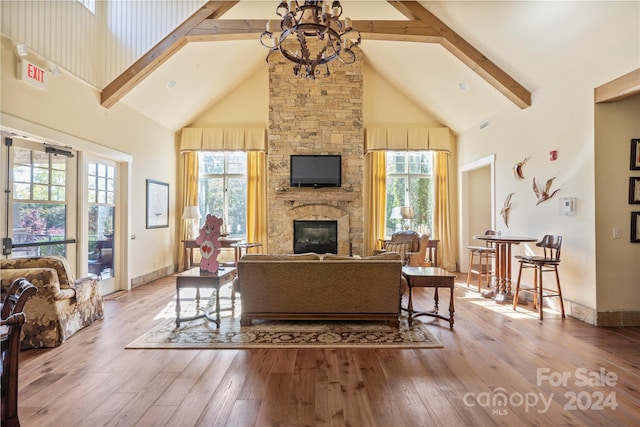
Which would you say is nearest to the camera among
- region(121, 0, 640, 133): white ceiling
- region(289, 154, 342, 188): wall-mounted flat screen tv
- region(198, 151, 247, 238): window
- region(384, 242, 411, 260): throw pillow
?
region(121, 0, 640, 133): white ceiling

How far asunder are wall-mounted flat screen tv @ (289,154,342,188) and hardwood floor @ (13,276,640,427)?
14.1 ft

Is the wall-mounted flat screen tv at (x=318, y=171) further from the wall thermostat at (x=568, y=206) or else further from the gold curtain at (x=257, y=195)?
the wall thermostat at (x=568, y=206)

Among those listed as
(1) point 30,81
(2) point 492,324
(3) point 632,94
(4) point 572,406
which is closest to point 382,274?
(2) point 492,324

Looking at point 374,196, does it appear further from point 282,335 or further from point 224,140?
point 282,335

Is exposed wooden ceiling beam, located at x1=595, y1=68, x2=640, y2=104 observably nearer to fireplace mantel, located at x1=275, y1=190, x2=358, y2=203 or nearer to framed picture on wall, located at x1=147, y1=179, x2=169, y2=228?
fireplace mantel, located at x1=275, y1=190, x2=358, y2=203

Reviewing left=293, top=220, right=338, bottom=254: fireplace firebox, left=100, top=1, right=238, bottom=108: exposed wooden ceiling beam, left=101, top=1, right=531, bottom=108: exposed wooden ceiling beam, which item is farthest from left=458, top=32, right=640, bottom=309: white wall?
left=100, top=1, right=238, bottom=108: exposed wooden ceiling beam

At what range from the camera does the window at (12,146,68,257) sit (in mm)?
3719

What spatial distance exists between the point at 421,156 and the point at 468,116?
155 centimetres

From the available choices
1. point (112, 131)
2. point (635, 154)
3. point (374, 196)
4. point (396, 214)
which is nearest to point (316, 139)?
point (374, 196)

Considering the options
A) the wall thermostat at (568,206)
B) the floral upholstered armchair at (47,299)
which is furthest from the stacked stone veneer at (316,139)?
the floral upholstered armchair at (47,299)

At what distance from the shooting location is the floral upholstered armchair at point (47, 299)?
310 centimetres

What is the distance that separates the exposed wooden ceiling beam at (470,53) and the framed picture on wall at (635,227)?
2.14m

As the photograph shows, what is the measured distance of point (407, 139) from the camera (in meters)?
7.67

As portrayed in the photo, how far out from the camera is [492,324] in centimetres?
385
